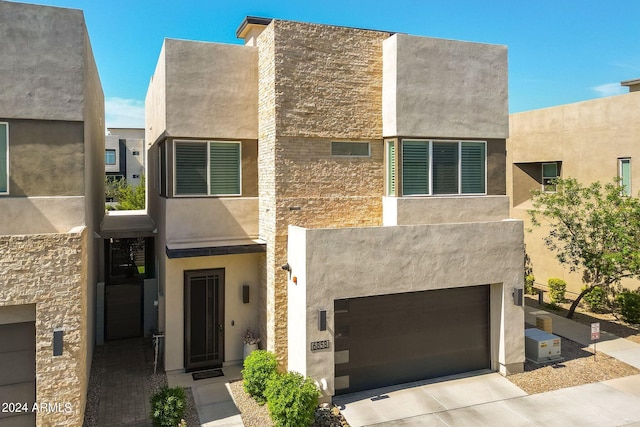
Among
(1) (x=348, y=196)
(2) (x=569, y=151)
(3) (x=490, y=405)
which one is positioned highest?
(2) (x=569, y=151)

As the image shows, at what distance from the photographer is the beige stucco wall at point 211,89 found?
1202 centimetres

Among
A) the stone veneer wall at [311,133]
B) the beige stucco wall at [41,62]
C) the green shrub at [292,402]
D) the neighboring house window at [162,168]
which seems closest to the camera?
the green shrub at [292,402]

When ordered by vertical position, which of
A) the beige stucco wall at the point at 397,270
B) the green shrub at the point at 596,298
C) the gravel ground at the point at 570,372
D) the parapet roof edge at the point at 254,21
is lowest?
the gravel ground at the point at 570,372

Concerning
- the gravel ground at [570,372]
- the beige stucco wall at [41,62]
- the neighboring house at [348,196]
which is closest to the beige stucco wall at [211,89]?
the neighboring house at [348,196]

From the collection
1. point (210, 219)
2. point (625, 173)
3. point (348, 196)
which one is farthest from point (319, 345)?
point (625, 173)

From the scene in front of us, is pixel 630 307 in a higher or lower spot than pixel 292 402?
higher

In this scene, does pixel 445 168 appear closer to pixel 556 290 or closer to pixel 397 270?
pixel 397 270

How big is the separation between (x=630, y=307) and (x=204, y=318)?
1523cm

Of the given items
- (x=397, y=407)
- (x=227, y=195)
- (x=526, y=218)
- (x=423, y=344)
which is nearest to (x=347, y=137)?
(x=227, y=195)

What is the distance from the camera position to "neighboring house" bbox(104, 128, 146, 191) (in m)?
58.4

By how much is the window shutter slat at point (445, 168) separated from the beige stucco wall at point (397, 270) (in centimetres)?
146

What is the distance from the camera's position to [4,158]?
9.81 m

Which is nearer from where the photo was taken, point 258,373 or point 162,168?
point 258,373

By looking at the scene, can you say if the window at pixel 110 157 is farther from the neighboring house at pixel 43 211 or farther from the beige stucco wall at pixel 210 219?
the neighboring house at pixel 43 211
